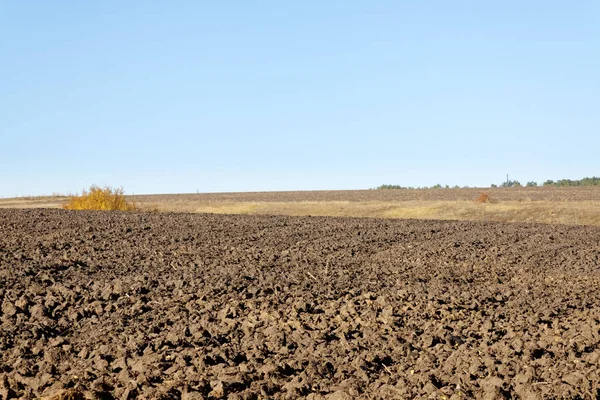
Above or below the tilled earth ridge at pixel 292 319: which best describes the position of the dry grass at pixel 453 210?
above

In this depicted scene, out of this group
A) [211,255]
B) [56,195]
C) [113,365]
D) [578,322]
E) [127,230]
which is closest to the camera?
[113,365]

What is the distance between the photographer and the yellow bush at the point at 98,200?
38.0 meters

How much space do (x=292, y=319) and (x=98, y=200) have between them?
30.0m

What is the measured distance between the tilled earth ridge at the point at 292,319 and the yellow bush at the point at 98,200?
63.8 feet

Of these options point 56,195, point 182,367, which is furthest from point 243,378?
point 56,195

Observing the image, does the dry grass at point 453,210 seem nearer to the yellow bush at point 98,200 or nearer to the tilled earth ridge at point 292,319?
the yellow bush at point 98,200

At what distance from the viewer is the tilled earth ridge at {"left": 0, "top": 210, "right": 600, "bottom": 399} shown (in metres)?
7.06

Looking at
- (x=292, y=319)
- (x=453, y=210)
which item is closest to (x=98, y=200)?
(x=453, y=210)

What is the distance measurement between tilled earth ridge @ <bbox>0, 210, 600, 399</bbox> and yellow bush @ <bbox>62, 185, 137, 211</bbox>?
19457mm

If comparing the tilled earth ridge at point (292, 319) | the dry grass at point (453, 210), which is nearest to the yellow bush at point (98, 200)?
the dry grass at point (453, 210)

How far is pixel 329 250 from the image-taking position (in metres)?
17.5

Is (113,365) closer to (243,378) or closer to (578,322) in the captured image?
(243,378)

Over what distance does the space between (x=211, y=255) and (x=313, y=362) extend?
8599 millimetres

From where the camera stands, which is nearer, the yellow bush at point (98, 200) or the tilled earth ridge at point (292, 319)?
the tilled earth ridge at point (292, 319)
